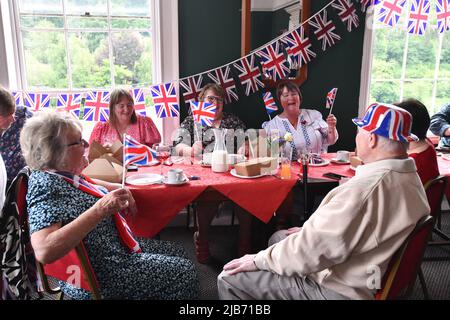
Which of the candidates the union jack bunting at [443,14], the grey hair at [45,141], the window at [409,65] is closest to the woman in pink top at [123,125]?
the grey hair at [45,141]

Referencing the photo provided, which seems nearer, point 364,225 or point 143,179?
point 364,225

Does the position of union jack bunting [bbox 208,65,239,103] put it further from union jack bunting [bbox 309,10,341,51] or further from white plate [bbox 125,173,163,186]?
white plate [bbox 125,173,163,186]

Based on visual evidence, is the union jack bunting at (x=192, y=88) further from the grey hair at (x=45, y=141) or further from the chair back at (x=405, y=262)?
the chair back at (x=405, y=262)

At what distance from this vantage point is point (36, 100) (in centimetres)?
300

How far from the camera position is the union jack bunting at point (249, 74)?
132 inches

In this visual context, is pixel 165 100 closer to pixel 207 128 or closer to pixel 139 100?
pixel 139 100

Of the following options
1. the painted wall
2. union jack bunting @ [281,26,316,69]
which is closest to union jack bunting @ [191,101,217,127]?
the painted wall

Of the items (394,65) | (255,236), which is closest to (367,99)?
(394,65)

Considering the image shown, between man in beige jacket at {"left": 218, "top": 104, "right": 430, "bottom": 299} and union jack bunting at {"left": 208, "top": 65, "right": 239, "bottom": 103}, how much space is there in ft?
6.89

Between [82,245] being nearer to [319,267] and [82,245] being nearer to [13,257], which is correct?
[13,257]

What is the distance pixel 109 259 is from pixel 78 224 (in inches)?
9.6

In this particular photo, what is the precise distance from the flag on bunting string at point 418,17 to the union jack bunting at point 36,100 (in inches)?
131

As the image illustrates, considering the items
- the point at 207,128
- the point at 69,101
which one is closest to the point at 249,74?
the point at 207,128

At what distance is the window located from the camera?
148 inches
